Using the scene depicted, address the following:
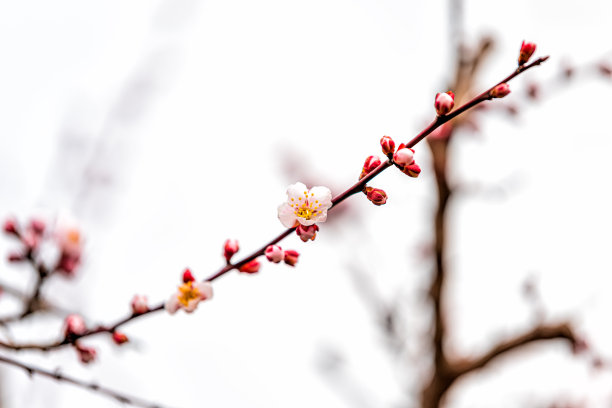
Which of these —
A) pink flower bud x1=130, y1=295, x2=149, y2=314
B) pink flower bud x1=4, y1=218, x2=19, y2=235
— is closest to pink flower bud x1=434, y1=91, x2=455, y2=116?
pink flower bud x1=130, y1=295, x2=149, y2=314

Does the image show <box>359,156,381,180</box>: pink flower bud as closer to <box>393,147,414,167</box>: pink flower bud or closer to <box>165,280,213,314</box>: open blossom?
<box>393,147,414,167</box>: pink flower bud

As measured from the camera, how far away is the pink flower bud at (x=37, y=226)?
69.1 inches

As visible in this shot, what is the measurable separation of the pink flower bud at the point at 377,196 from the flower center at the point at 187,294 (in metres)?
0.45

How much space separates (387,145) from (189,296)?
554 millimetres

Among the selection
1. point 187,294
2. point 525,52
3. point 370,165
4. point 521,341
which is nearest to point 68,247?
point 187,294

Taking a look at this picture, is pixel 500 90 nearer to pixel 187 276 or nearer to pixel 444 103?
pixel 444 103

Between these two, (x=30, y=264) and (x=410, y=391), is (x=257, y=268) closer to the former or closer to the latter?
(x=30, y=264)

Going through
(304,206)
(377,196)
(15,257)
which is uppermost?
(15,257)

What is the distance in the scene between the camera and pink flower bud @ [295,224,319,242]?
97 cm

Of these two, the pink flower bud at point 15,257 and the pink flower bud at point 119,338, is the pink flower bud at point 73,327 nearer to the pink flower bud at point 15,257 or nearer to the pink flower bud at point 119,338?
the pink flower bud at point 119,338

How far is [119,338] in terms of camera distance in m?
1.11

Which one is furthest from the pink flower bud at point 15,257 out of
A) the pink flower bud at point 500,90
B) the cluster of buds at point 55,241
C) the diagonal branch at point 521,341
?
the diagonal branch at point 521,341

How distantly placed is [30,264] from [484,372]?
2757 mm

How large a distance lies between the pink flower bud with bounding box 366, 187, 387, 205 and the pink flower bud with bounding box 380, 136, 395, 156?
0.08 metres
